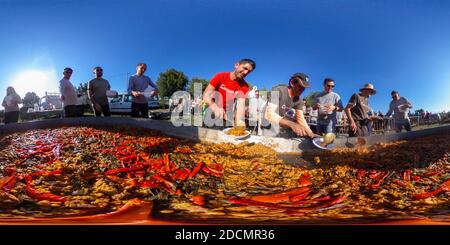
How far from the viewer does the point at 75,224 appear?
1438mm

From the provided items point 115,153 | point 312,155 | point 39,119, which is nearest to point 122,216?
point 115,153

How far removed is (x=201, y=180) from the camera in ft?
5.19

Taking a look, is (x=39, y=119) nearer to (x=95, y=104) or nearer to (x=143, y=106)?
(x=95, y=104)

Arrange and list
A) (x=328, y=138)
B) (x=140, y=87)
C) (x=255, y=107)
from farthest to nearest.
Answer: (x=328, y=138), (x=255, y=107), (x=140, y=87)

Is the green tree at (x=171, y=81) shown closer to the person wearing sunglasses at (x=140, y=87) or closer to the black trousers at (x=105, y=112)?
the person wearing sunglasses at (x=140, y=87)

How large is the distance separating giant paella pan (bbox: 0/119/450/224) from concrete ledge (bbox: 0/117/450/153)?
0.02m

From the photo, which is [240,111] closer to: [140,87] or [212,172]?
[212,172]

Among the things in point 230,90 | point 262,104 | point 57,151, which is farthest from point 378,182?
point 57,151

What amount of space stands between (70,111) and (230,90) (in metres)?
0.65

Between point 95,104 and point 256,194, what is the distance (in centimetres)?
74

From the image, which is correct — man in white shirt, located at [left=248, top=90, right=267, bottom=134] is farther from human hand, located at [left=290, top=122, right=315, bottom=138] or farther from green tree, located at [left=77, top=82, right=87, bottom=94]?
green tree, located at [left=77, top=82, right=87, bottom=94]

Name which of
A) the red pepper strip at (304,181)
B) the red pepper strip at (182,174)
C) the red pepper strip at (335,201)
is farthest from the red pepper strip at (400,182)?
the red pepper strip at (182,174)

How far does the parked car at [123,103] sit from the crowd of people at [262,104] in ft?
0.06

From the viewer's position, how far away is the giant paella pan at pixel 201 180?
4.86 feet
